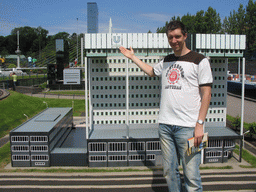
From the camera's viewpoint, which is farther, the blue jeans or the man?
the blue jeans

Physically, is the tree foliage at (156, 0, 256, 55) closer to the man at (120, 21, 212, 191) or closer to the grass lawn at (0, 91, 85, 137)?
the grass lawn at (0, 91, 85, 137)

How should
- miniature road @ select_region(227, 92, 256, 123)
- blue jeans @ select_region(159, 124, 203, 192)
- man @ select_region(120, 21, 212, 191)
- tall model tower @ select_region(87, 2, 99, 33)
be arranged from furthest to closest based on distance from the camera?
tall model tower @ select_region(87, 2, 99, 33) < miniature road @ select_region(227, 92, 256, 123) < blue jeans @ select_region(159, 124, 203, 192) < man @ select_region(120, 21, 212, 191)

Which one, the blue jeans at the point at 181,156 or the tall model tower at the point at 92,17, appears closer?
the blue jeans at the point at 181,156

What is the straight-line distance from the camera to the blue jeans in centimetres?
409

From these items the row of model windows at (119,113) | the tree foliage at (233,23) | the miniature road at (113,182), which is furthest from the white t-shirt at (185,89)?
the tree foliage at (233,23)

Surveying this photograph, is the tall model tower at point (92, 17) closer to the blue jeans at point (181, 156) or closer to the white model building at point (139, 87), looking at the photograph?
the white model building at point (139, 87)

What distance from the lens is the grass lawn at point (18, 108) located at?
24.8 meters

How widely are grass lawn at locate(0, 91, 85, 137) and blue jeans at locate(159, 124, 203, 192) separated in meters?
21.8

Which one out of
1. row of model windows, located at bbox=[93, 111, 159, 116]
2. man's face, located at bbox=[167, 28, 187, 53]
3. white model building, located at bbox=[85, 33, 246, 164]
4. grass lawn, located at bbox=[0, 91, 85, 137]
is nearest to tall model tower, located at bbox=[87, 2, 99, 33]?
grass lawn, located at bbox=[0, 91, 85, 137]

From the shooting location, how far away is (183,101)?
4.04m

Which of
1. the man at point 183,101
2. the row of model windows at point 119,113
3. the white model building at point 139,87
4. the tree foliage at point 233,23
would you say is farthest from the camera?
the tree foliage at point 233,23

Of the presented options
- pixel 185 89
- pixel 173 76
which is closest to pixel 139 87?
pixel 173 76

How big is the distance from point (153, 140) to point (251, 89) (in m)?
38.1

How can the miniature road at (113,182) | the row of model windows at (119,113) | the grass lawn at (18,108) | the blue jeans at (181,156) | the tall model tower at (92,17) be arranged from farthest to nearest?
the tall model tower at (92,17), the grass lawn at (18,108), the row of model windows at (119,113), the miniature road at (113,182), the blue jeans at (181,156)
